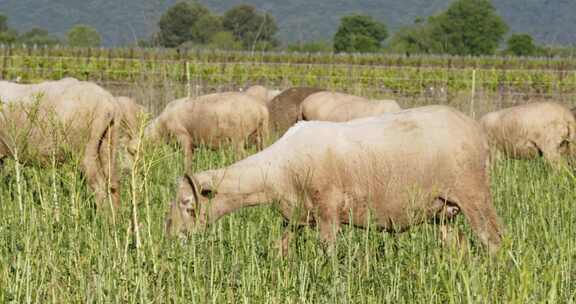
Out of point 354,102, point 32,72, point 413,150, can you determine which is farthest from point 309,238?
point 32,72

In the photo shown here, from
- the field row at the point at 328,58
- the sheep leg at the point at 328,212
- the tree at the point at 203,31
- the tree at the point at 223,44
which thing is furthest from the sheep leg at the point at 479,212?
the field row at the point at 328,58

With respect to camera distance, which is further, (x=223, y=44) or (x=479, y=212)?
(x=223, y=44)

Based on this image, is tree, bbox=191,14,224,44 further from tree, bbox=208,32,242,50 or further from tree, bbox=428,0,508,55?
tree, bbox=428,0,508,55

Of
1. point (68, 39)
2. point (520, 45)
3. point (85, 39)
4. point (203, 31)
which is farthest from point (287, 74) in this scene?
point (520, 45)

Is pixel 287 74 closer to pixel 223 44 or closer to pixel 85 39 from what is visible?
pixel 223 44

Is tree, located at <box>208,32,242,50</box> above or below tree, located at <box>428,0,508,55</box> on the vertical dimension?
below

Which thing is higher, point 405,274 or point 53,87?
point 53,87

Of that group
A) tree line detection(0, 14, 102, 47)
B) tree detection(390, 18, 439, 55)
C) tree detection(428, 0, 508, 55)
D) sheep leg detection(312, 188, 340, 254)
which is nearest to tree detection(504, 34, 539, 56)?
tree detection(428, 0, 508, 55)

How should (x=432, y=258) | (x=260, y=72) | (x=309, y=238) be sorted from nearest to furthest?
(x=432, y=258), (x=309, y=238), (x=260, y=72)

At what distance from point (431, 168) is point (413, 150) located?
0.57ft

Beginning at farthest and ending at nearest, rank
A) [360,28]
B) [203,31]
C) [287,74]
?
[360,28] → [287,74] → [203,31]

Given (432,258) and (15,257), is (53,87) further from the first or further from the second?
(432,258)

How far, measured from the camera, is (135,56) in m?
39.2

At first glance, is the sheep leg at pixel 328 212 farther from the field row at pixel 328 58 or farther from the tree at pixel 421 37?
the field row at pixel 328 58
